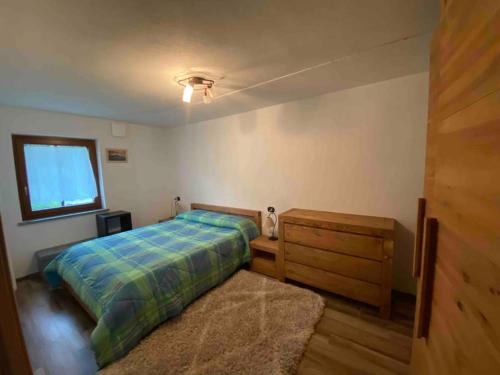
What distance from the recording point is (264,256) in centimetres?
289

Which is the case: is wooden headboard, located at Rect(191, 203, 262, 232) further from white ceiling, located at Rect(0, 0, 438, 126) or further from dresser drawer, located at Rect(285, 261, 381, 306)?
white ceiling, located at Rect(0, 0, 438, 126)

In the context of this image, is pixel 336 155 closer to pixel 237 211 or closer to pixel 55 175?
pixel 237 211

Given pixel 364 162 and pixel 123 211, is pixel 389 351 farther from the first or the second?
pixel 123 211

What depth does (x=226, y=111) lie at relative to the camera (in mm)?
3146

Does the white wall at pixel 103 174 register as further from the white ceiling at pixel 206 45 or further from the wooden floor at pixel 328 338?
the wooden floor at pixel 328 338

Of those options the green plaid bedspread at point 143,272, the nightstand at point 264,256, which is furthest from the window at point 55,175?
the nightstand at point 264,256

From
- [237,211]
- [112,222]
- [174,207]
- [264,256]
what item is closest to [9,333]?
[264,256]

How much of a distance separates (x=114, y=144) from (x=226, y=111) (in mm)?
2051

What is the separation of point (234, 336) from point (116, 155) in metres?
3.38

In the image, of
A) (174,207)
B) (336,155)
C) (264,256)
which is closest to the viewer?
(336,155)

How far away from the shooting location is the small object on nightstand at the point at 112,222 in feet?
10.6

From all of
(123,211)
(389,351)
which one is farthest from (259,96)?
(123,211)

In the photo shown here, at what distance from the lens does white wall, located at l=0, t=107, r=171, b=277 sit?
103 inches

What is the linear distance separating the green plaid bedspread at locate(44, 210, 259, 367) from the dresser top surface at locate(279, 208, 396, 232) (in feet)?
2.71
